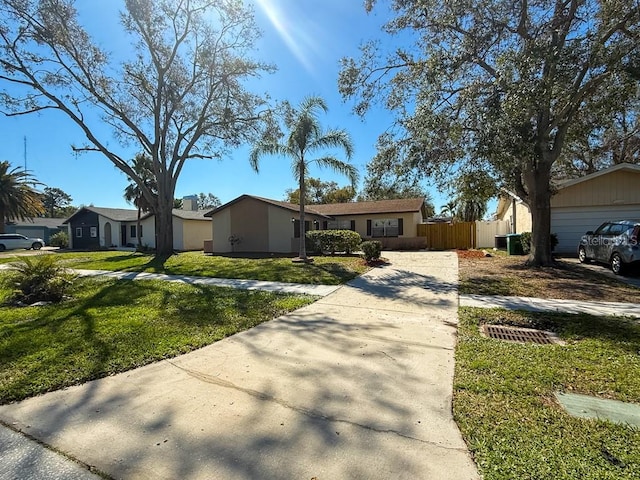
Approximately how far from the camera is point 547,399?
3127 millimetres

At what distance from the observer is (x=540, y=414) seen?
9.36ft

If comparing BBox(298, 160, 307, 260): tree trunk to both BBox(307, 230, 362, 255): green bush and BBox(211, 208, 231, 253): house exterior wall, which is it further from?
BBox(211, 208, 231, 253): house exterior wall

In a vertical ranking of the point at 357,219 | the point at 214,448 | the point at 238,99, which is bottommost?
the point at 214,448

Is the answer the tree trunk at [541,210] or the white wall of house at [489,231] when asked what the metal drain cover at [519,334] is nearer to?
the tree trunk at [541,210]

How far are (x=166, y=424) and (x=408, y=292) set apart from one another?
670 centimetres

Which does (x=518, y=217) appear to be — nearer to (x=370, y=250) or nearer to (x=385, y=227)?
(x=385, y=227)

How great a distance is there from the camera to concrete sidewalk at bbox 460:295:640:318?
6363 millimetres

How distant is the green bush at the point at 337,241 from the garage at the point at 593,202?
943cm

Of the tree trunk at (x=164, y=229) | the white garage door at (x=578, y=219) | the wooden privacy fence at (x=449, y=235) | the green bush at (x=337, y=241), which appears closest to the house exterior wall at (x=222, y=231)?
the tree trunk at (x=164, y=229)

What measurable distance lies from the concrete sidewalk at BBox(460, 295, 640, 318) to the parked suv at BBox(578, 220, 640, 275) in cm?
372

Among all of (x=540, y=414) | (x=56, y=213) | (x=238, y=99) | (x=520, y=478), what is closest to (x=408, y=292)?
(x=540, y=414)

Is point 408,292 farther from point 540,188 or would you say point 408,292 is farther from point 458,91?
point 458,91

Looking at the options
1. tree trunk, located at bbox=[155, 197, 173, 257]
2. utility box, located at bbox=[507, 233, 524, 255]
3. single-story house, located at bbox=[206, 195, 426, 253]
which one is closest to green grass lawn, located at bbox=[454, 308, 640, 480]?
utility box, located at bbox=[507, 233, 524, 255]

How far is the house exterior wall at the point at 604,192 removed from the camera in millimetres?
14625
